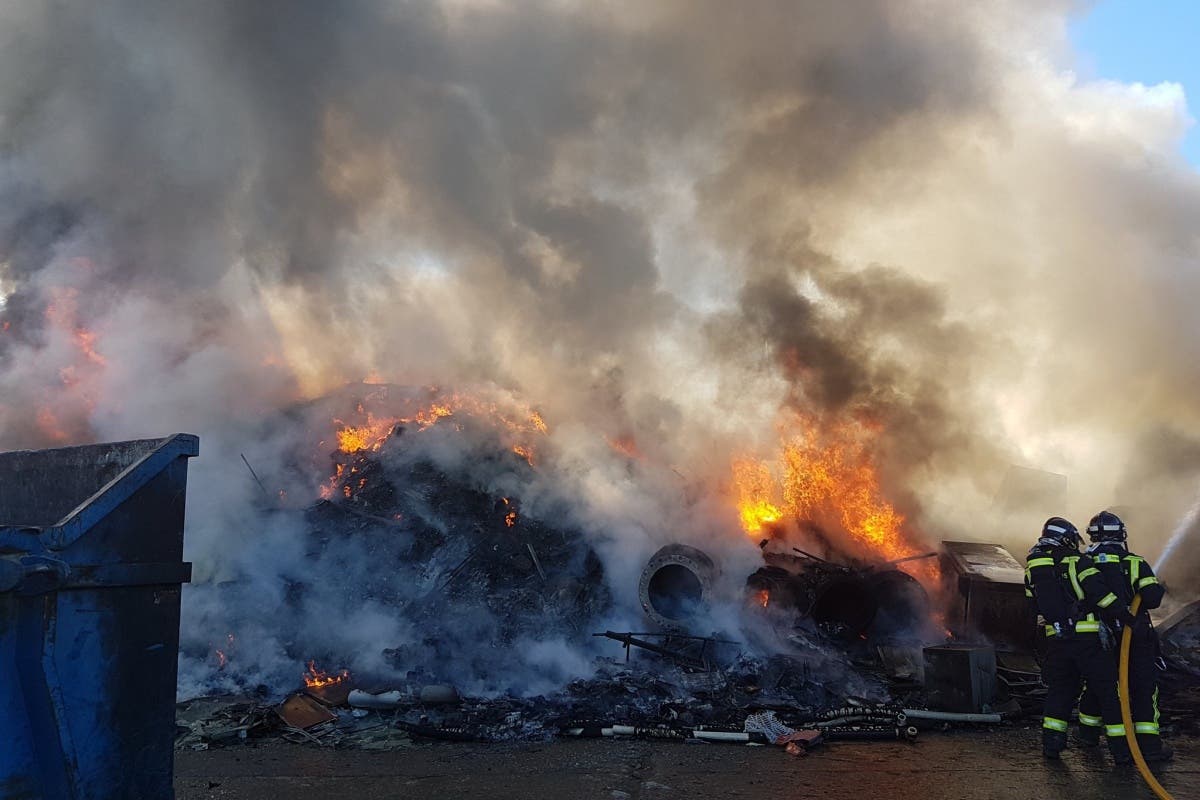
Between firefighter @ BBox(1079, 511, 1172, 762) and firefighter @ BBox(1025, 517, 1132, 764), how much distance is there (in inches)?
5.1

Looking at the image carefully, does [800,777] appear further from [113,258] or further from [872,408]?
[113,258]

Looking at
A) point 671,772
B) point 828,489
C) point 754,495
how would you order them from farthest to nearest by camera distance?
point 828,489
point 754,495
point 671,772

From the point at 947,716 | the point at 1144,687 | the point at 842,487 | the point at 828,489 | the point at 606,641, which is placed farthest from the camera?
the point at 842,487

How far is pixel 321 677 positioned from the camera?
353 inches

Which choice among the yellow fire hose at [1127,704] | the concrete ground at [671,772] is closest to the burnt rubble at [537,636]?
the concrete ground at [671,772]

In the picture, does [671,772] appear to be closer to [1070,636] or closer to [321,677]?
[1070,636]

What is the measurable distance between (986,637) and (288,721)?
8.24 metres

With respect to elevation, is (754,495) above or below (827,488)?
below

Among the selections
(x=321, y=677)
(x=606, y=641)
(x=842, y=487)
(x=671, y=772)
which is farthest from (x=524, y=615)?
(x=842, y=487)

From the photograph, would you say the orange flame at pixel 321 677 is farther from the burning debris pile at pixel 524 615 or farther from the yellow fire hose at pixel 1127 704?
the yellow fire hose at pixel 1127 704

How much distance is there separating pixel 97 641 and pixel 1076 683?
276 inches

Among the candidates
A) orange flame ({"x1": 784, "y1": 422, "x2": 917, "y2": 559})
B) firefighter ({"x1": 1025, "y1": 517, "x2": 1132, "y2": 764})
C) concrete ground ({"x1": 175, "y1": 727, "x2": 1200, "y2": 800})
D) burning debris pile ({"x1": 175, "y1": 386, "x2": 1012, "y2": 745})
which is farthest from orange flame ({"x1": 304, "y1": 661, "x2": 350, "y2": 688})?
orange flame ({"x1": 784, "y1": 422, "x2": 917, "y2": 559})

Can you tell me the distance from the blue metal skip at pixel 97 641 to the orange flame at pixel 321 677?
18.2ft

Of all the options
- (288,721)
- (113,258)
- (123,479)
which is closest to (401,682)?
(288,721)
